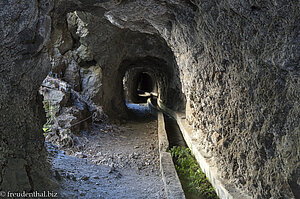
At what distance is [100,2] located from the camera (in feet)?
15.7

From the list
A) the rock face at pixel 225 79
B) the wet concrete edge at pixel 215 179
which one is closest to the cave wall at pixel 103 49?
the rock face at pixel 225 79

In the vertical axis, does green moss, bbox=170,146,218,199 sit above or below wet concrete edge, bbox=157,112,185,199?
below

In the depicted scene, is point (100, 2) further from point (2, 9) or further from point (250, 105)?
point (250, 105)

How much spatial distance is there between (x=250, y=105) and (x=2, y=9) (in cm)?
326

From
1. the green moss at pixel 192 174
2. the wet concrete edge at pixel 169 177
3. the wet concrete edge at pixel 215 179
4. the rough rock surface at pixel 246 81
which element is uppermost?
the rough rock surface at pixel 246 81

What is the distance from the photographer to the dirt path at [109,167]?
4191mm

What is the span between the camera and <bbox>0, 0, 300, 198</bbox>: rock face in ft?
7.87

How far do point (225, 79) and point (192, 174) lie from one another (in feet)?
7.65

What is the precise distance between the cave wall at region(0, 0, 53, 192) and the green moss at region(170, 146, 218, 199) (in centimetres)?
271

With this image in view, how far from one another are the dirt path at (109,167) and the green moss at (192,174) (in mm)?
564

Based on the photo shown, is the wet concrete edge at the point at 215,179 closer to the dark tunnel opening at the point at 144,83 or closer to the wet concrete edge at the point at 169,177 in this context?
the wet concrete edge at the point at 169,177

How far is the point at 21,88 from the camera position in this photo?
327cm

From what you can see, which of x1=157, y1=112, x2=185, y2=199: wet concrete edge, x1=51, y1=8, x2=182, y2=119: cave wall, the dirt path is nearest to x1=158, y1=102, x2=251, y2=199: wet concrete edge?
x1=157, y1=112, x2=185, y2=199: wet concrete edge

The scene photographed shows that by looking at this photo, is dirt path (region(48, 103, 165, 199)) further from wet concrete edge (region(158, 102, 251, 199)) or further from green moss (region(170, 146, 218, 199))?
wet concrete edge (region(158, 102, 251, 199))
